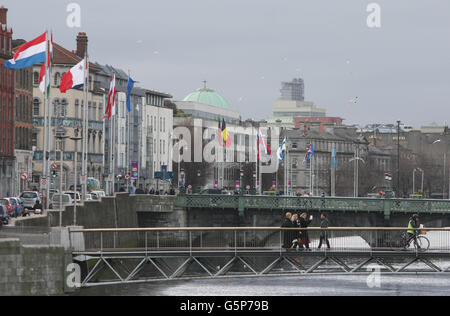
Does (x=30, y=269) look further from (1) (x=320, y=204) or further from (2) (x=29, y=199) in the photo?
(1) (x=320, y=204)

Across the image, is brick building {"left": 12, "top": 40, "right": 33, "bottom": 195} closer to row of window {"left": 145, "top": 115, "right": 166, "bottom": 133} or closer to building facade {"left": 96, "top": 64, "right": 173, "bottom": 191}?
building facade {"left": 96, "top": 64, "right": 173, "bottom": 191}

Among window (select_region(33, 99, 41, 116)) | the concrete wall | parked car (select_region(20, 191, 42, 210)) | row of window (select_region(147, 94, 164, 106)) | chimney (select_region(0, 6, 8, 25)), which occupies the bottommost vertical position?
the concrete wall

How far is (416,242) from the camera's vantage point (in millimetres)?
58469

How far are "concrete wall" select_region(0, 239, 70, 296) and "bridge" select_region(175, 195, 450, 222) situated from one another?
4436 cm

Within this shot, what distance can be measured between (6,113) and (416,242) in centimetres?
6066

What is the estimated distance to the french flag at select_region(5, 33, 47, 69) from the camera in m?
71.8

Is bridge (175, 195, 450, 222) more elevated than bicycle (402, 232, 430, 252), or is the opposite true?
bridge (175, 195, 450, 222)

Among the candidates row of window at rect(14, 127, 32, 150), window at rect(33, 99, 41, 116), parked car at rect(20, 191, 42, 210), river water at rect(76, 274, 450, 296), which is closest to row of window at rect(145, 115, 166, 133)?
window at rect(33, 99, 41, 116)

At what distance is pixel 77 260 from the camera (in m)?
55.4
